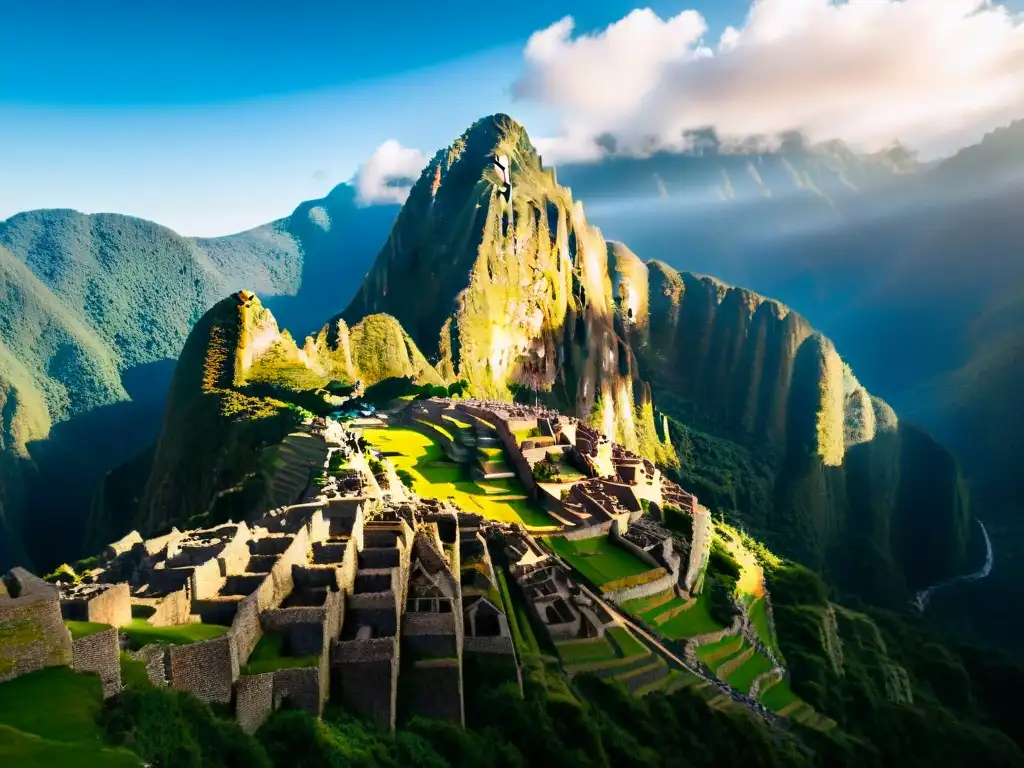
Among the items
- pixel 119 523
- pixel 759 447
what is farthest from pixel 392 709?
pixel 759 447

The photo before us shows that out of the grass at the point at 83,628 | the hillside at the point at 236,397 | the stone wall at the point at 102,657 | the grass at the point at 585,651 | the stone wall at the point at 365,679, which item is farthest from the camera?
the hillside at the point at 236,397

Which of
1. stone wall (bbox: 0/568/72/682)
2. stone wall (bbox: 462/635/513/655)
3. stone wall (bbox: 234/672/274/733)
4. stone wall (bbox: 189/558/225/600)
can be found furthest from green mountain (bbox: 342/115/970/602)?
stone wall (bbox: 0/568/72/682)

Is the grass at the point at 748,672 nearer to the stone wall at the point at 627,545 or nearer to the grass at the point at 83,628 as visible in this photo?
the stone wall at the point at 627,545

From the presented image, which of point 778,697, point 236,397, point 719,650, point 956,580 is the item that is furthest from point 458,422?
point 956,580

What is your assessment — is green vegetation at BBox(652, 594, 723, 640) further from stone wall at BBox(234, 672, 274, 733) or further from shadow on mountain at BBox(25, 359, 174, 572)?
shadow on mountain at BBox(25, 359, 174, 572)

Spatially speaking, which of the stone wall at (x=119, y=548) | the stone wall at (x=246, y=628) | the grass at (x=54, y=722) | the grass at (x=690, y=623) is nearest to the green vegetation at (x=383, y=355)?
the grass at (x=690, y=623)

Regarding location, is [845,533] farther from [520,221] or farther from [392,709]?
[392,709]
